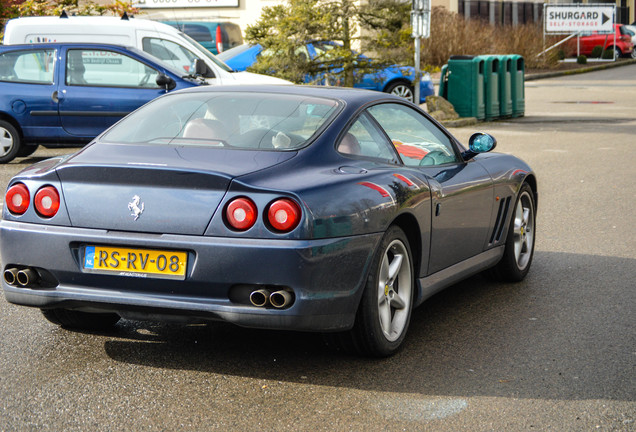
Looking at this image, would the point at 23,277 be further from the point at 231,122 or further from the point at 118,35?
the point at 118,35

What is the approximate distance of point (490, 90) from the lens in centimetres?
2070

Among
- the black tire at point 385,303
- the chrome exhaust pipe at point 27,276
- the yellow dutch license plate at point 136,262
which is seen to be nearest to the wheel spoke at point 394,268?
the black tire at point 385,303

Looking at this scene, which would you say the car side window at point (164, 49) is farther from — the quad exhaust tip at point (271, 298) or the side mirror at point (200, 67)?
the quad exhaust tip at point (271, 298)

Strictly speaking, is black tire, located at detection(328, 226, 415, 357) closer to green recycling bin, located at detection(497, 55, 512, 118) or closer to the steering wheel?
the steering wheel

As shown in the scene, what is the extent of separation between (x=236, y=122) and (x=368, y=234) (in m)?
1.01

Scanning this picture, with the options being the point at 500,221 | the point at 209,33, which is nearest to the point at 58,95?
the point at 500,221

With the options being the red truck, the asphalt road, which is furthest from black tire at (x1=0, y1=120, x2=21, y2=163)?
the red truck

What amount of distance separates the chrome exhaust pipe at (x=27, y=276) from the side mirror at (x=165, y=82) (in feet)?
30.0

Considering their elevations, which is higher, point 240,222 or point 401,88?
point 240,222

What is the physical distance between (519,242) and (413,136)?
1366mm

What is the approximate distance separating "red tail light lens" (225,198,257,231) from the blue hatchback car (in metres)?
9.48

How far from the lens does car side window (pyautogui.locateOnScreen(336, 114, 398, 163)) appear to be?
5.18m

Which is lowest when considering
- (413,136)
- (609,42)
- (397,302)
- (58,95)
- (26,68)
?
(609,42)

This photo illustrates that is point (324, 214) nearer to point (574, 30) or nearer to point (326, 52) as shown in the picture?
point (326, 52)
